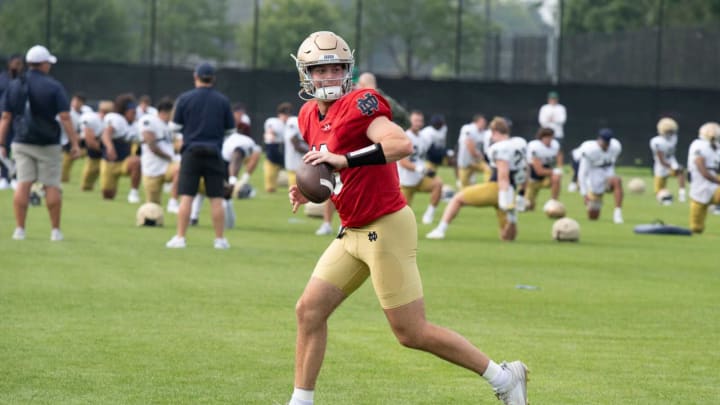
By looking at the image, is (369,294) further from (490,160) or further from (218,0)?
(218,0)

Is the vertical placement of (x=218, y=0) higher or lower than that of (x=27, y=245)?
higher

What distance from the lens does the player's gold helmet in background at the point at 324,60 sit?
24.5ft

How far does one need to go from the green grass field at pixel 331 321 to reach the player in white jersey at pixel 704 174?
275 cm

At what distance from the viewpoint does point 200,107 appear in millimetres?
17141

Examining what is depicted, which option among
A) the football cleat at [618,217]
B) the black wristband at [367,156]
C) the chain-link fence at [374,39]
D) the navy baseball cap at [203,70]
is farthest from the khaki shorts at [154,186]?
the chain-link fence at [374,39]

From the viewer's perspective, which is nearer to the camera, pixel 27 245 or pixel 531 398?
pixel 531 398

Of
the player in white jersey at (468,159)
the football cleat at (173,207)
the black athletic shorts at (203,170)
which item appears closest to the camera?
the black athletic shorts at (203,170)

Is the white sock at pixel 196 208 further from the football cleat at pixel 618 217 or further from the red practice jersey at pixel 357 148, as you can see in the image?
the red practice jersey at pixel 357 148

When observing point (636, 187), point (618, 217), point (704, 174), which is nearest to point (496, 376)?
point (704, 174)

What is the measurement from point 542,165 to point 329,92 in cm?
1977

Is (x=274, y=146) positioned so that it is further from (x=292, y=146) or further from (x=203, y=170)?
(x=203, y=170)

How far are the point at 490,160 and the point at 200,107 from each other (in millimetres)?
5062

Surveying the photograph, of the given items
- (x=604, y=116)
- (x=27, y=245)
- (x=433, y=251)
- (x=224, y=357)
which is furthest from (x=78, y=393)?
(x=604, y=116)

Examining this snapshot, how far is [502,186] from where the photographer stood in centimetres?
1988
